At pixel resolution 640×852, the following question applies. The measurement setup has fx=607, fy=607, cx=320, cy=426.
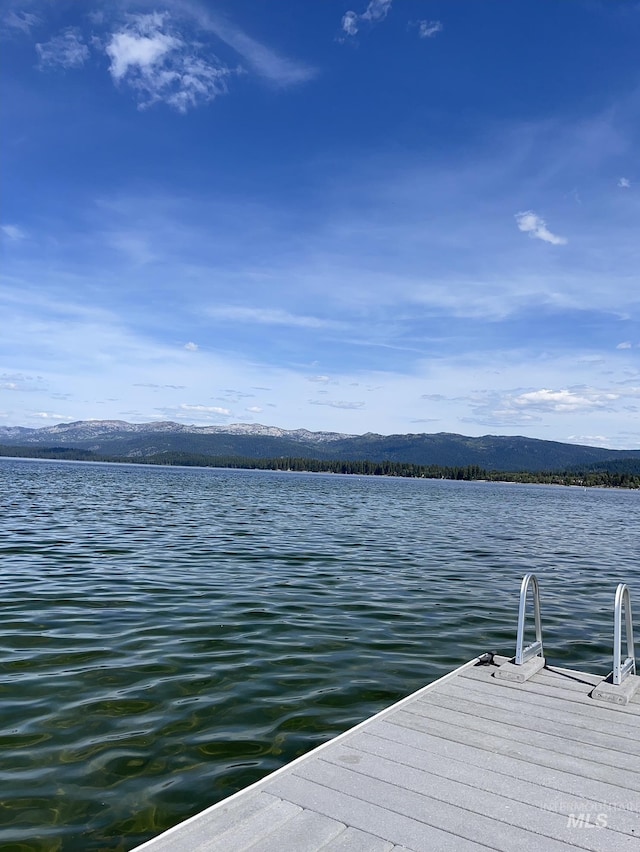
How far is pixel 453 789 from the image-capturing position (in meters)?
5.68

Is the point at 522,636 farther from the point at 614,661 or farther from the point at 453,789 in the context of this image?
the point at 453,789

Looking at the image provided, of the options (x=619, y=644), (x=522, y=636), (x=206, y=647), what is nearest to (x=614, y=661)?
(x=619, y=644)

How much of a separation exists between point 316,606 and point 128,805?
9217 mm

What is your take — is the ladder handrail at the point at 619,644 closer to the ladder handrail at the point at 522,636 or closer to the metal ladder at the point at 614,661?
the metal ladder at the point at 614,661

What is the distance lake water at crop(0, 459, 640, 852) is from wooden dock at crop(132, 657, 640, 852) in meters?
1.30

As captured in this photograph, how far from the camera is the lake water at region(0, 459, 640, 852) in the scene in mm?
6703

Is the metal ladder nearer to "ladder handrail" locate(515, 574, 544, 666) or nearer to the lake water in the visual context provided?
"ladder handrail" locate(515, 574, 544, 666)

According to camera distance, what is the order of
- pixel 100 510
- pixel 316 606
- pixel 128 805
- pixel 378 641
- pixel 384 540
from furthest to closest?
pixel 100 510
pixel 384 540
pixel 316 606
pixel 378 641
pixel 128 805

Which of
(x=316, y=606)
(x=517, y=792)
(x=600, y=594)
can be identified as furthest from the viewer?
(x=600, y=594)

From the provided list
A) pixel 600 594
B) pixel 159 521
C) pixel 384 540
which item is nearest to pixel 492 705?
pixel 600 594

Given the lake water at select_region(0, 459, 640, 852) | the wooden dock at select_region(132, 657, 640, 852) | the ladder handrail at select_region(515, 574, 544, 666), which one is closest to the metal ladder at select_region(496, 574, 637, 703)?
the ladder handrail at select_region(515, 574, 544, 666)

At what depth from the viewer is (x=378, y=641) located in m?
12.5

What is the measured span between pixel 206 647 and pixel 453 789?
6.84 m

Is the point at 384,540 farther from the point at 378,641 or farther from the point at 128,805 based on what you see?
the point at 128,805
